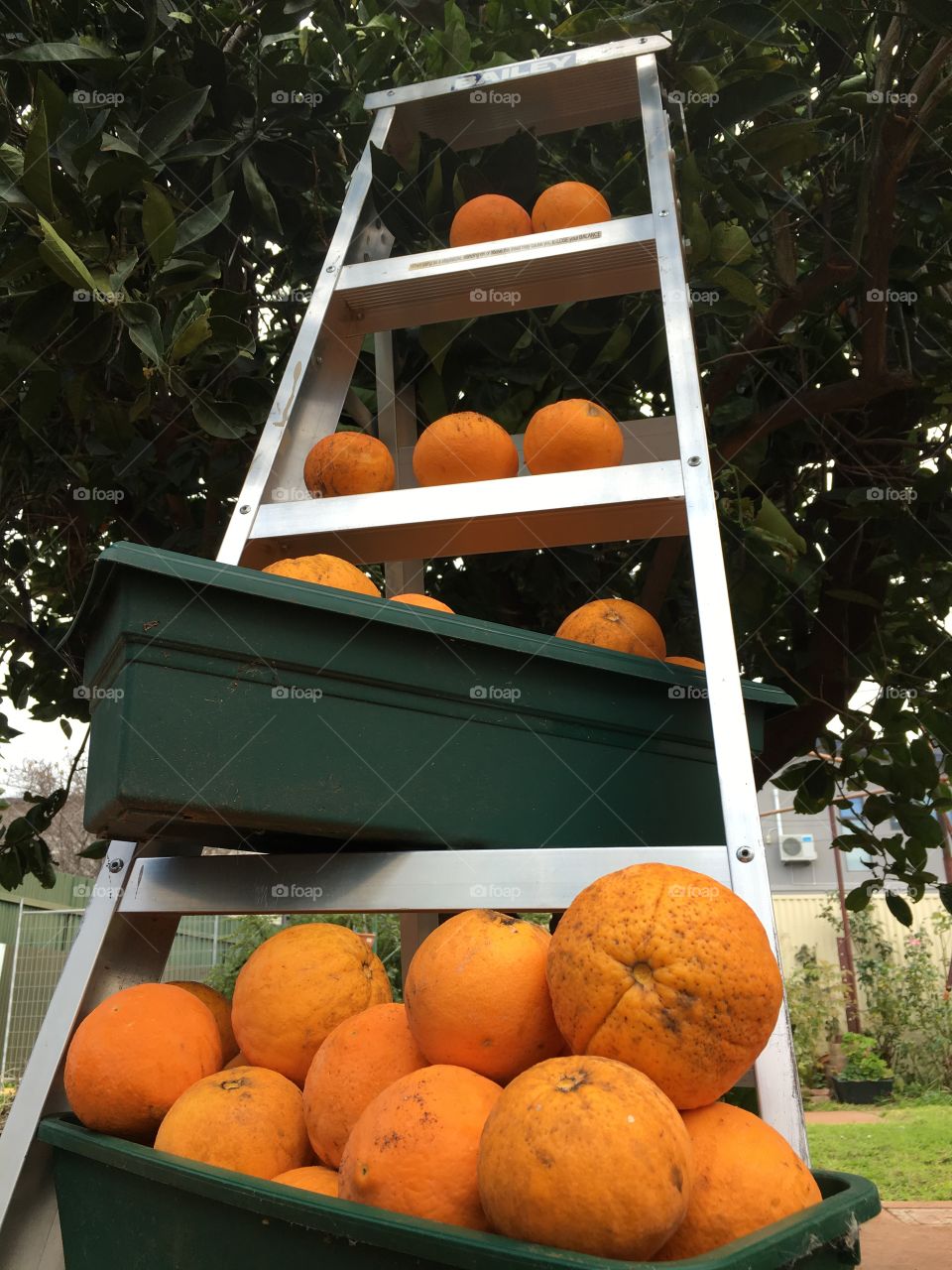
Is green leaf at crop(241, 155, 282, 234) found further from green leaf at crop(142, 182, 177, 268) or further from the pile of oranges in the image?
the pile of oranges

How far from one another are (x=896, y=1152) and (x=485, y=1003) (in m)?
7.67

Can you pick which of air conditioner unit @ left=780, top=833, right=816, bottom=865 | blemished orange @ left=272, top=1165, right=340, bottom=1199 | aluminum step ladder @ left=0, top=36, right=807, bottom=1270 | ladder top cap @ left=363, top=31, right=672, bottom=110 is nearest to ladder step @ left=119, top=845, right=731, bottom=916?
aluminum step ladder @ left=0, top=36, right=807, bottom=1270

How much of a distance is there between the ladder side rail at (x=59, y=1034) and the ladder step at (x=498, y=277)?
102cm

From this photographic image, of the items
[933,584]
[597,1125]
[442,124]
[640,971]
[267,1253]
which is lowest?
[267,1253]

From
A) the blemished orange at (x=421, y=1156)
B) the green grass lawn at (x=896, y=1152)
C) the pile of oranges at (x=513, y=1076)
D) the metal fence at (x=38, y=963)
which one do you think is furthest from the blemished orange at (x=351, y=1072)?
the metal fence at (x=38, y=963)

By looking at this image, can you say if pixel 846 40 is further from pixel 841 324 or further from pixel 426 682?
pixel 426 682

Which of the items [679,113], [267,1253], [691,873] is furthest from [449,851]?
[679,113]

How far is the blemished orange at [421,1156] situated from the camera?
913mm

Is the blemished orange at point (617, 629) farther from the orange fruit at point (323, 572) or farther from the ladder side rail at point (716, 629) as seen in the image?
the orange fruit at point (323, 572)

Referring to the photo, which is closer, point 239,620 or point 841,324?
point 239,620

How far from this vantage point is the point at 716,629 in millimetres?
1379

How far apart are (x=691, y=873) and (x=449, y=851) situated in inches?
14.5

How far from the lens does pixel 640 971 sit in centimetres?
98

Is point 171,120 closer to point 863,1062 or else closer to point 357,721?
point 357,721
